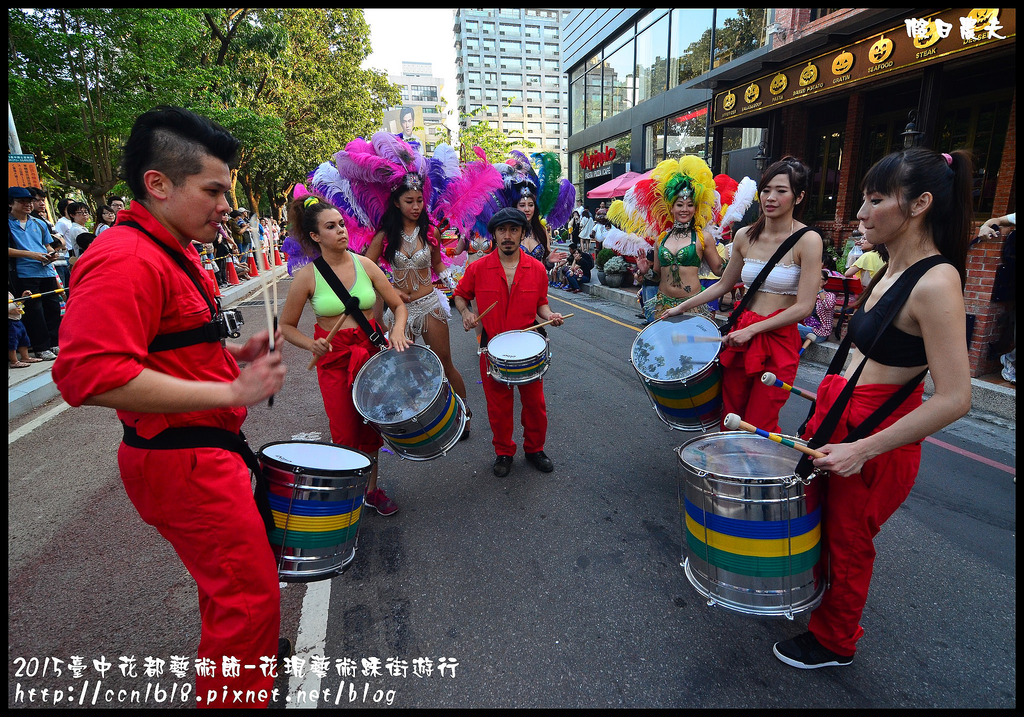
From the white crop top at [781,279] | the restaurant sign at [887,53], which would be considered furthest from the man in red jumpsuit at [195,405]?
the restaurant sign at [887,53]

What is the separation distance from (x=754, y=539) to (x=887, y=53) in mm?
7855

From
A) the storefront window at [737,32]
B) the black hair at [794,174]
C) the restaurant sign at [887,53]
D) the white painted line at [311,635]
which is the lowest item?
the white painted line at [311,635]

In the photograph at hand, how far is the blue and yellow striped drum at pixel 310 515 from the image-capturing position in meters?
1.92

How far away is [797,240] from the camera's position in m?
2.87

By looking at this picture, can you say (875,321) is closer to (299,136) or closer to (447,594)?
(447,594)

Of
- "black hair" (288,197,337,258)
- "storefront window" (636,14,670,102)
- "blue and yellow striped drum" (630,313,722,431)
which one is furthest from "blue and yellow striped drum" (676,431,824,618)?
"storefront window" (636,14,670,102)

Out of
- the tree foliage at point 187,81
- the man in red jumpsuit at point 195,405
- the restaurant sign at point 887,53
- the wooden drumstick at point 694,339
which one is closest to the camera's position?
the man in red jumpsuit at point 195,405

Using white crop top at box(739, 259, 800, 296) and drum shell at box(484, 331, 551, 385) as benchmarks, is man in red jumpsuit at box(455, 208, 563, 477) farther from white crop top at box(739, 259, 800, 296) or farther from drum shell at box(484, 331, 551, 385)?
white crop top at box(739, 259, 800, 296)

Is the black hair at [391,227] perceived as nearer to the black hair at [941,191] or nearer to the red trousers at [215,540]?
the red trousers at [215,540]

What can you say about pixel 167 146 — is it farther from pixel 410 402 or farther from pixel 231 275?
pixel 231 275

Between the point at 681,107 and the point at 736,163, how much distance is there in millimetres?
5675

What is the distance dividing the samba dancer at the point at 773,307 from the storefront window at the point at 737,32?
14030mm

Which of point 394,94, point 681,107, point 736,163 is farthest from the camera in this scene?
point 394,94

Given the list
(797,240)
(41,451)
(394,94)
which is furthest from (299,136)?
(797,240)
